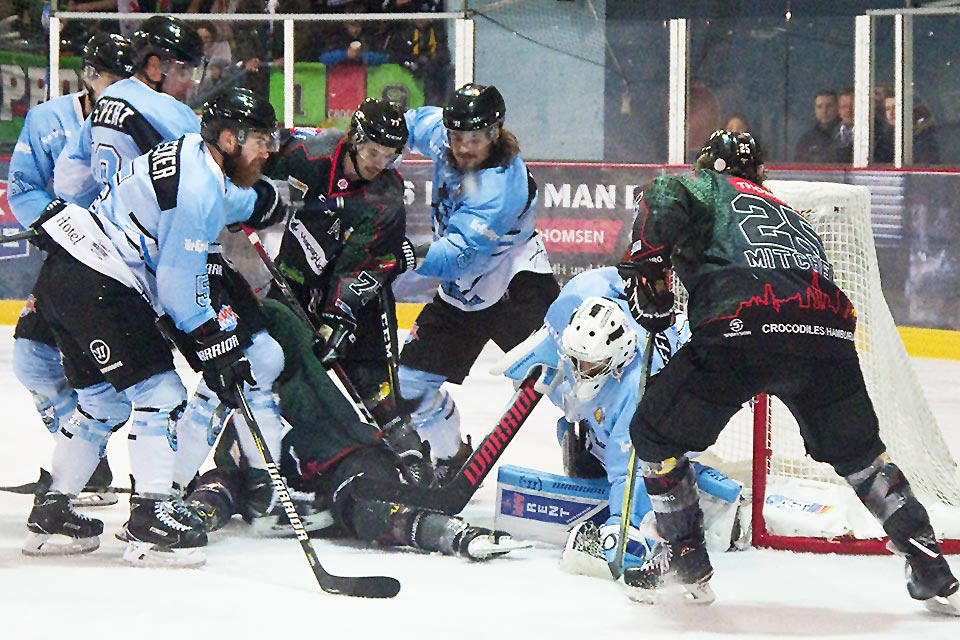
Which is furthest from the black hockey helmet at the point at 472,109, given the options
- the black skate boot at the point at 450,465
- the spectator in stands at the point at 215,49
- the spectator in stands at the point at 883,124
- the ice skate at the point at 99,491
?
the spectator in stands at the point at 215,49

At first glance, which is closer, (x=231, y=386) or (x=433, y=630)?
(x=433, y=630)

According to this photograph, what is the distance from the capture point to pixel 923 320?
6.64 meters

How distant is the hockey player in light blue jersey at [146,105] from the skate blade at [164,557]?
3.00 feet

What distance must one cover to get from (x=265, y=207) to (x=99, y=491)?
1020mm

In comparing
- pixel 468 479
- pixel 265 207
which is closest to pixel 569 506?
pixel 468 479

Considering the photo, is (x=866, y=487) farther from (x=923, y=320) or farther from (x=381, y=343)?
(x=923, y=320)

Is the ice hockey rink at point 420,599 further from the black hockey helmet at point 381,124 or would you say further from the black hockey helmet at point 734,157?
the black hockey helmet at point 381,124

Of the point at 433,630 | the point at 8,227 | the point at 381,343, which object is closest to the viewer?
the point at 433,630

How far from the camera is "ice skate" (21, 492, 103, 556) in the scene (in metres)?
3.31

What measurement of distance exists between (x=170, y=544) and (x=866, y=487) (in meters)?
1.43

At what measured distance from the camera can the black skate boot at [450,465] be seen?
4.05 meters

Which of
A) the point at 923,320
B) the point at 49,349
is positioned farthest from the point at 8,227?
the point at 923,320

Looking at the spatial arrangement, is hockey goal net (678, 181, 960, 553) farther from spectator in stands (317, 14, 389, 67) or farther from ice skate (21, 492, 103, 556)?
spectator in stands (317, 14, 389, 67)

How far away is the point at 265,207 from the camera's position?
348 cm
